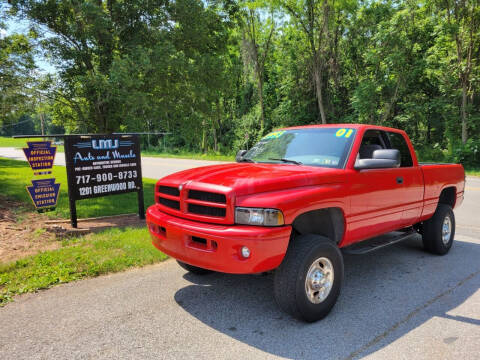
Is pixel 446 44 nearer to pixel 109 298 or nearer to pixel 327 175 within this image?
pixel 327 175

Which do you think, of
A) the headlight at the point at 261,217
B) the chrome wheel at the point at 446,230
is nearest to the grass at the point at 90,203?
the headlight at the point at 261,217

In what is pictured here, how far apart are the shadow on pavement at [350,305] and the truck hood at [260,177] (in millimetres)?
1254

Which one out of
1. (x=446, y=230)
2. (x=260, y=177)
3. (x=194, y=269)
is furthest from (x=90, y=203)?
(x=446, y=230)

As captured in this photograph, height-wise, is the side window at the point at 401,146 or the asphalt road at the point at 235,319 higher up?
the side window at the point at 401,146

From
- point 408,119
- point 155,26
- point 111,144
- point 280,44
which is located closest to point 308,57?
point 280,44

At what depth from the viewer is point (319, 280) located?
337cm

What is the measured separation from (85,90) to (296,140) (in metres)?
6.43

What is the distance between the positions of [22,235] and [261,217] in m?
4.99

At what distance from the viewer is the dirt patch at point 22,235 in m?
5.30

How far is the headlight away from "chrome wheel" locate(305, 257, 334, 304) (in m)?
0.60

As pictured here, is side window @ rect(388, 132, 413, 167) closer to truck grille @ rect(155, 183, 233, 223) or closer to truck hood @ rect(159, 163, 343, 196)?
truck hood @ rect(159, 163, 343, 196)

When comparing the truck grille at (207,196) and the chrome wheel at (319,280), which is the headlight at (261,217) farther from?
the chrome wheel at (319,280)

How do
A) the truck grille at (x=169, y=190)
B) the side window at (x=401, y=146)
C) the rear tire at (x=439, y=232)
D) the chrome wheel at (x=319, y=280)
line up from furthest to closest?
the rear tire at (x=439, y=232) < the side window at (x=401, y=146) < the truck grille at (x=169, y=190) < the chrome wheel at (x=319, y=280)

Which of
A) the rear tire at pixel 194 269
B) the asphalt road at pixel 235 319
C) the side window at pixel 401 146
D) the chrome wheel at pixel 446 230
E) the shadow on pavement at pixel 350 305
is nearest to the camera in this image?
the asphalt road at pixel 235 319
